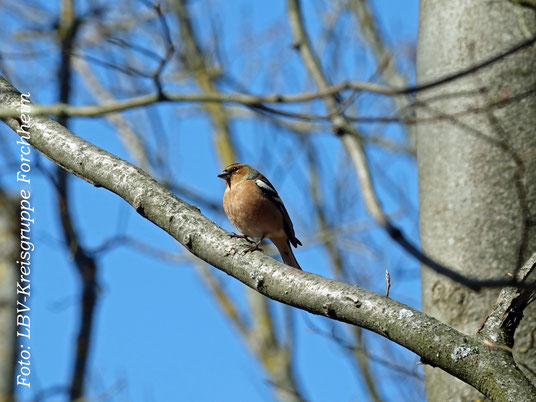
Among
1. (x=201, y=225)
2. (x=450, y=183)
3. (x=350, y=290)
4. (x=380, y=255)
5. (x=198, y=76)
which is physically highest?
(x=198, y=76)

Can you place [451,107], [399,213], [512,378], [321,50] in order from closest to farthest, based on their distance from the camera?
[512,378], [451,107], [399,213], [321,50]

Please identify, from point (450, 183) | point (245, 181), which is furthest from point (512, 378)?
point (245, 181)

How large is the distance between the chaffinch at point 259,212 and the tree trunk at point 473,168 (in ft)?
5.11

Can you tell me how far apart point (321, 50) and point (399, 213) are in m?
2.87

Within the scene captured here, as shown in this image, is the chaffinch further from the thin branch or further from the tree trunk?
the tree trunk

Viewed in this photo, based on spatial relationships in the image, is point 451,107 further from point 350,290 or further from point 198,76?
point 198,76

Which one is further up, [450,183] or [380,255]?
[380,255]

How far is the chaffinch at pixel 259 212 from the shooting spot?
5641mm

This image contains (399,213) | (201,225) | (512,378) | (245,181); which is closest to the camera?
(512,378)

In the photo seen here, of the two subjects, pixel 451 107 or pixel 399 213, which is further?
pixel 399 213

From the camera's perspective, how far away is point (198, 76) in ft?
36.3

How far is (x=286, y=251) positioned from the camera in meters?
5.99

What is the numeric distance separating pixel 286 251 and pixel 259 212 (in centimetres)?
53

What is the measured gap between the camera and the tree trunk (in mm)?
3973
